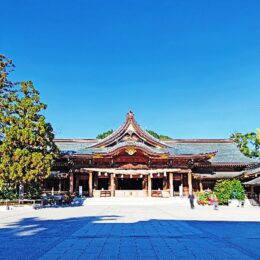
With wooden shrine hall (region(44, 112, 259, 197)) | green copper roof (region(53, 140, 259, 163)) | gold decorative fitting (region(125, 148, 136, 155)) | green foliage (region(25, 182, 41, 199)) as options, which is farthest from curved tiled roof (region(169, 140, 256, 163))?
green foliage (region(25, 182, 41, 199))

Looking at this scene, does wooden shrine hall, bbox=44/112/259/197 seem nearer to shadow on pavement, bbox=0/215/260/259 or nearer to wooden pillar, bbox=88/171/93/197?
wooden pillar, bbox=88/171/93/197

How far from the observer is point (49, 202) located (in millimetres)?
27297

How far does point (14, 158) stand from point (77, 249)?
56.1 ft

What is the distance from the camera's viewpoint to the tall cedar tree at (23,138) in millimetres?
23716

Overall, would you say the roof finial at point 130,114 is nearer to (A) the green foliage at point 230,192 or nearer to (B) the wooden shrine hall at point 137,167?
(B) the wooden shrine hall at point 137,167

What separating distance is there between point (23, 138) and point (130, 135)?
17.1m

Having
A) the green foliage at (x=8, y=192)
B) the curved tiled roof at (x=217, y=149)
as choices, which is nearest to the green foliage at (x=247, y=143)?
the curved tiled roof at (x=217, y=149)

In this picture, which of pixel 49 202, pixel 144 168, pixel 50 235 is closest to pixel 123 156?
pixel 144 168

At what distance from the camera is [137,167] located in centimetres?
3603

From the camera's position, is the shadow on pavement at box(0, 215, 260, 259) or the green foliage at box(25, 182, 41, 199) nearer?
the shadow on pavement at box(0, 215, 260, 259)

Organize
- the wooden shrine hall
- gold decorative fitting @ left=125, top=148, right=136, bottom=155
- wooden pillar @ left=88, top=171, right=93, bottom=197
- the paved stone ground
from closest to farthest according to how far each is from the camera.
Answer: the paved stone ground → wooden pillar @ left=88, top=171, right=93, bottom=197 → the wooden shrine hall → gold decorative fitting @ left=125, top=148, right=136, bottom=155

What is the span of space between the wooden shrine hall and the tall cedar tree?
28.7 feet

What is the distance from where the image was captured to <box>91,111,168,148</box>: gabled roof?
38219 mm

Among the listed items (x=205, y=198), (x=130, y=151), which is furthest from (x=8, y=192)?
(x=205, y=198)
